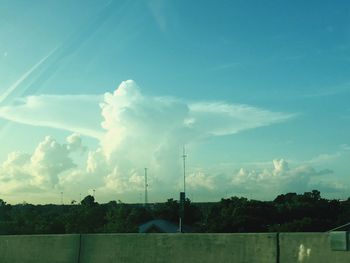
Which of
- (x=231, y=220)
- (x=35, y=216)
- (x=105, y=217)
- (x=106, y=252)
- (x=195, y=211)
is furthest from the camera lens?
(x=195, y=211)

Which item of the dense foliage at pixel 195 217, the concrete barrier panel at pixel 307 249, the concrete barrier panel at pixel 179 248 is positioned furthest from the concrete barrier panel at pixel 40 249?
the dense foliage at pixel 195 217

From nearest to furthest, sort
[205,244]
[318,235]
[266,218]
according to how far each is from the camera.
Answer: [318,235] → [205,244] → [266,218]

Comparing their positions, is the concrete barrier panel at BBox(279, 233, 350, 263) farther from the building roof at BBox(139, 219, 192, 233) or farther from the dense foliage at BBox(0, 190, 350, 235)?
the building roof at BBox(139, 219, 192, 233)

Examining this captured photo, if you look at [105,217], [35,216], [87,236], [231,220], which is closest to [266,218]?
[231,220]

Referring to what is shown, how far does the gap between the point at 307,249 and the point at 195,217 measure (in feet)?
297

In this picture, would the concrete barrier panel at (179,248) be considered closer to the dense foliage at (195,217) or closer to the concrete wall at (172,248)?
the concrete wall at (172,248)

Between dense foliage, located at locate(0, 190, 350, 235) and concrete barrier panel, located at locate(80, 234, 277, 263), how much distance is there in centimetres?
3384

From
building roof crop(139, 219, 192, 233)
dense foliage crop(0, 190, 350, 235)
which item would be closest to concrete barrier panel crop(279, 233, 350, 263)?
dense foliage crop(0, 190, 350, 235)

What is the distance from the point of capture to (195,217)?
9950 cm

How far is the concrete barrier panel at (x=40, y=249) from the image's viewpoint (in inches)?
519

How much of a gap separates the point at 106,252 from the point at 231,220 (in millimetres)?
60660

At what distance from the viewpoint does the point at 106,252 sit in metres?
12.6

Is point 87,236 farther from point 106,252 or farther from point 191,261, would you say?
point 191,261

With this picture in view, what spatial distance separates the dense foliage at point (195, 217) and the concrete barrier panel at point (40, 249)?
3150cm
